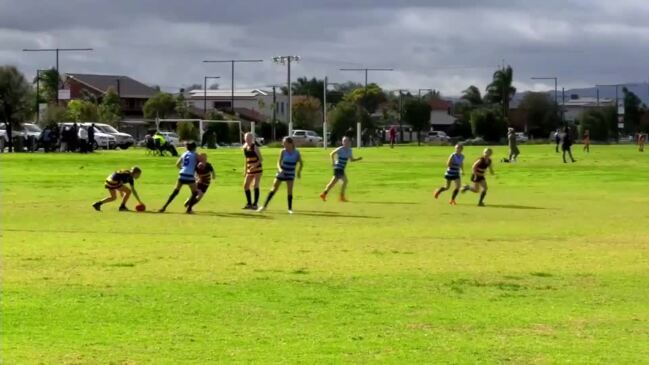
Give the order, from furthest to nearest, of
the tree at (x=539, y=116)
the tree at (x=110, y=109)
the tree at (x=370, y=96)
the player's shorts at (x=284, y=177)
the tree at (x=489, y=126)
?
the tree at (x=370, y=96), the tree at (x=539, y=116), the tree at (x=489, y=126), the tree at (x=110, y=109), the player's shorts at (x=284, y=177)

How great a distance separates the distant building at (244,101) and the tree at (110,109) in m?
32.4

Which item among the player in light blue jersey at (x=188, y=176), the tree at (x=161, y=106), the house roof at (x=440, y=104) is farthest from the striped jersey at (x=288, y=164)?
the house roof at (x=440, y=104)

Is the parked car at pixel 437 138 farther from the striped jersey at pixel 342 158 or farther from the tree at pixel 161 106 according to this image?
the striped jersey at pixel 342 158

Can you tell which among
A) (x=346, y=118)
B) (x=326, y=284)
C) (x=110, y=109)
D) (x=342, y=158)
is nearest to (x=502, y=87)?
(x=346, y=118)

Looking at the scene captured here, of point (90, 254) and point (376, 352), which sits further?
point (90, 254)

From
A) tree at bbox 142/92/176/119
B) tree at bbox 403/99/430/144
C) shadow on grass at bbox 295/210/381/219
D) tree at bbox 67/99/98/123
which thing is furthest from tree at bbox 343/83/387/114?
shadow on grass at bbox 295/210/381/219

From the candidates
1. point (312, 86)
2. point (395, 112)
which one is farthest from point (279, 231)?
point (312, 86)

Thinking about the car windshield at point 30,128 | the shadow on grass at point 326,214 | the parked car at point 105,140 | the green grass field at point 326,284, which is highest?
the car windshield at point 30,128

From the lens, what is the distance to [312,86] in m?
197

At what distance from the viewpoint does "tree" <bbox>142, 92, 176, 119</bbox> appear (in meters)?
134

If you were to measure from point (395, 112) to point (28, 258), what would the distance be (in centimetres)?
14882

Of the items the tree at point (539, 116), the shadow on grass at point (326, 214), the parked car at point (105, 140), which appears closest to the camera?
the shadow on grass at point (326, 214)

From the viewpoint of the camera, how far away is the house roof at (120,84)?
502ft

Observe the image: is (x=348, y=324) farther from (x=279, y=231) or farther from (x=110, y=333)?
(x=279, y=231)
